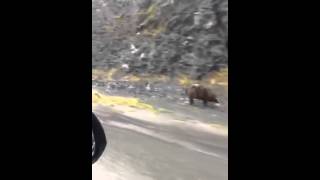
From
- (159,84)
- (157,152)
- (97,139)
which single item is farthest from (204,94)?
(97,139)

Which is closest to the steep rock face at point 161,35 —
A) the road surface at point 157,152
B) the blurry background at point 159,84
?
the blurry background at point 159,84

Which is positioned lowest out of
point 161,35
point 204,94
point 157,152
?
point 157,152

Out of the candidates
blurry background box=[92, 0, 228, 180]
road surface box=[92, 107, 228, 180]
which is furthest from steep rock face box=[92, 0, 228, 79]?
road surface box=[92, 107, 228, 180]

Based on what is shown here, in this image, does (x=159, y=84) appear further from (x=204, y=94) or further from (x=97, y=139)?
(x=97, y=139)

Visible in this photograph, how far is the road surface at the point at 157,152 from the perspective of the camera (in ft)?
5.09

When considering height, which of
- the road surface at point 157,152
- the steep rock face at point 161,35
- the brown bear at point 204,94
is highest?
the steep rock face at point 161,35

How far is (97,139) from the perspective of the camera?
5.82ft

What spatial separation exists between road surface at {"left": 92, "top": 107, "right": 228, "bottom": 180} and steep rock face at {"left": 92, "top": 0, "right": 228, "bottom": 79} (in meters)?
0.21

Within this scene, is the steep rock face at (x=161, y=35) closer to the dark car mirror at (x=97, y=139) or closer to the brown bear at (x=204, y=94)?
the brown bear at (x=204, y=94)

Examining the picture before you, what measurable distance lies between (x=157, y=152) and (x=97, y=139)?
263mm

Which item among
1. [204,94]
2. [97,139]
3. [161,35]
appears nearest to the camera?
[204,94]

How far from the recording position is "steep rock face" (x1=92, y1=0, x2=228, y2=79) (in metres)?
1.53

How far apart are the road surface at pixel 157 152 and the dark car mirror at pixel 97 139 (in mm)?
21
